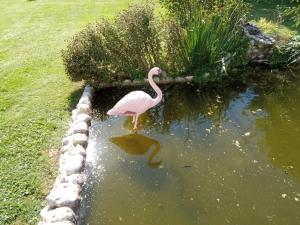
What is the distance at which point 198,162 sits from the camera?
5926 mm

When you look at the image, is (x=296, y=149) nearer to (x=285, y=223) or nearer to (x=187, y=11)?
(x=285, y=223)

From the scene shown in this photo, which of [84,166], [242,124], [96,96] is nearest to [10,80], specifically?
[96,96]

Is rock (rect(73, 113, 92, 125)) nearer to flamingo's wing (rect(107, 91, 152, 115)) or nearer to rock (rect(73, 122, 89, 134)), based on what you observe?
rock (rect(73, 122, 89, 134))

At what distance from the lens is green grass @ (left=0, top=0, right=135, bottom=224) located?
17.3 feet

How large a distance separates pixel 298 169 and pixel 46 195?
3.61 meters

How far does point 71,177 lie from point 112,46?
3546mm

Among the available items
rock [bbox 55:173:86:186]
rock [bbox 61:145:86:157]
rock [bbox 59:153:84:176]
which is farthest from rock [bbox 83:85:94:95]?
rock [bbox 55:173:86:186]

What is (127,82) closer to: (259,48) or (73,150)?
(73,150)

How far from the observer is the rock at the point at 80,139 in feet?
20.1

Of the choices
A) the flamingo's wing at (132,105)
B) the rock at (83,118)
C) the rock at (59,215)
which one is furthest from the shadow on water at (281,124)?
the rock at (59,215)

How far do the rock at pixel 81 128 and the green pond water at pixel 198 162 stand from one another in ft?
0.73

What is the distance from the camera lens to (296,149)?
20.5ft

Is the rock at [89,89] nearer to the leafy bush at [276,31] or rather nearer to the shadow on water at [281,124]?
the shadow on water at [281,124]

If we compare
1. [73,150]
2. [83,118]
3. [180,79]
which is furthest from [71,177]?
[180,79]
